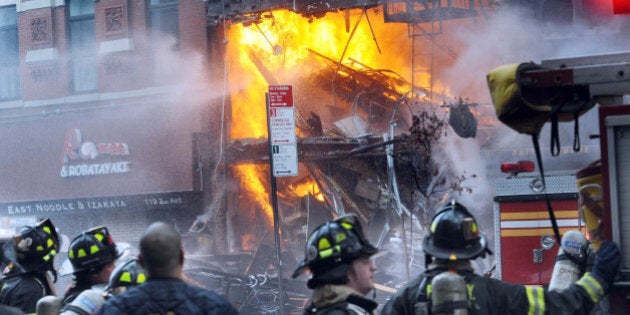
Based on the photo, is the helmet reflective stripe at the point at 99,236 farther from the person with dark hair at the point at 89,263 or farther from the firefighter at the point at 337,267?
the firefighter at the point at 337,267

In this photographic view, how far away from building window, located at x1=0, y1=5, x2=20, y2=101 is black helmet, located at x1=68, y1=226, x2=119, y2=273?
1903 cm

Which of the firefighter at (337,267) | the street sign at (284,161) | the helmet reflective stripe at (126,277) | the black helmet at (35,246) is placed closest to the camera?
the firefighter at (337,267)

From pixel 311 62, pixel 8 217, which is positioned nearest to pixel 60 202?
pixel 8 217

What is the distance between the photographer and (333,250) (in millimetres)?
4297

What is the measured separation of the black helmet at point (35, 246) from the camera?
6832 mm

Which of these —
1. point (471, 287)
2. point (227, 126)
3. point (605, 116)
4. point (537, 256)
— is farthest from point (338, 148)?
point (471, 287)

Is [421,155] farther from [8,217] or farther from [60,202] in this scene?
[8,217]

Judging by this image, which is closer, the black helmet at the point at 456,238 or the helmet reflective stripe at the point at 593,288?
the helmet reflective stripe at the point at 593,288

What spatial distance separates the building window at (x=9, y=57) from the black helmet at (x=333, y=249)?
2121 cm

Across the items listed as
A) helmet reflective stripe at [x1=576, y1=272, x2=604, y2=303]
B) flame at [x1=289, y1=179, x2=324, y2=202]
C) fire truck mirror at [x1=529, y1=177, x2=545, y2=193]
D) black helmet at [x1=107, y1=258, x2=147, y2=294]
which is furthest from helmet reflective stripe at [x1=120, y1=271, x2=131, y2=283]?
flame at [x1=289, y1=179, x2=324, y2=202]

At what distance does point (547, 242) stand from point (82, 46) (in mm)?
16421

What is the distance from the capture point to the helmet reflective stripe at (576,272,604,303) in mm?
4352

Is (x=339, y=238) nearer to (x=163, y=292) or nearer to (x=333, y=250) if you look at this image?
(x=333, y=250)

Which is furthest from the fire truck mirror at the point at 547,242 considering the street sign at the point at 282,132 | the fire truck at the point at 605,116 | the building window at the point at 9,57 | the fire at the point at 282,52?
Result: the building window at the point at 9,57
